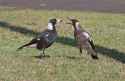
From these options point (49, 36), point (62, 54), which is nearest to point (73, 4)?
point (62, 54)

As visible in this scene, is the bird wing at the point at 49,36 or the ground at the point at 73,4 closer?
the bird wing at the point at 49,36

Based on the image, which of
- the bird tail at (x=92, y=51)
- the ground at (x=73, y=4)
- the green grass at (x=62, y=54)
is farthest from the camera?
the ground at (x=73, y=4)

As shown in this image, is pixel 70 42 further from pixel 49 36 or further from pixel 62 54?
pixel 49 36

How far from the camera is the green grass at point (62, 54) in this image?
8.60 metres

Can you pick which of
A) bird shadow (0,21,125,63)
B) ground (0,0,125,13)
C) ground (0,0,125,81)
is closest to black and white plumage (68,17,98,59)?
ground (0,0,125,81)

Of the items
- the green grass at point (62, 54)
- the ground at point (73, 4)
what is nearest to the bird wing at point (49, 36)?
the green grass at point (62, 54)

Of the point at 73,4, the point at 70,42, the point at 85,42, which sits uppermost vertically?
the point at 85,42

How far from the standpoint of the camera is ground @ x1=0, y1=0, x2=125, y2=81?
28.3 ft

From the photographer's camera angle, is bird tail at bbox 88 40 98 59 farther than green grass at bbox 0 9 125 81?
Yes

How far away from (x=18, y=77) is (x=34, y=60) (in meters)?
1.36

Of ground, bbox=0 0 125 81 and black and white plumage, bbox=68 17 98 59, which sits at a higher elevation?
black and white plumage, bbox=68 17 98 59

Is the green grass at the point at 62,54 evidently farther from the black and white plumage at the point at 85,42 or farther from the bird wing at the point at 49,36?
the bird wing at the point at 49,36

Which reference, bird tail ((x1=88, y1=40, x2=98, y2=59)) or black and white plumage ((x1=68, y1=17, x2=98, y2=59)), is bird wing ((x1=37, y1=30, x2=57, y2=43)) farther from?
bird tail ((x1=88, y1=40, x2=98, y2=59))

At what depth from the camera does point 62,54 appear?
10.5 meters
